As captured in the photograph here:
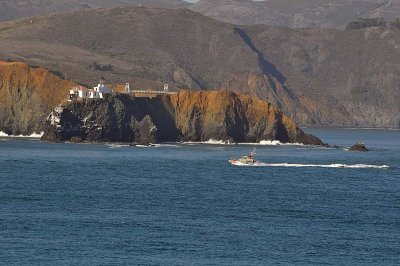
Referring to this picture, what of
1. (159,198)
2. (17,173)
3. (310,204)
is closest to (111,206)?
(159,198)

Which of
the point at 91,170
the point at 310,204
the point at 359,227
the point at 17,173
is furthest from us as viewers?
the point at 91,170

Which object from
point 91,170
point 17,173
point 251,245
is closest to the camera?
point 251,245

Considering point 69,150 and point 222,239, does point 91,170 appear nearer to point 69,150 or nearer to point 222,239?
point 69,150

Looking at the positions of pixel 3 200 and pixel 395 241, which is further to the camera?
pixel 3 200

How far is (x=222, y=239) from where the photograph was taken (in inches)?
3511

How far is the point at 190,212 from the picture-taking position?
342 feet

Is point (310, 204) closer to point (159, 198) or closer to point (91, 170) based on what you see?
point (159, 198)

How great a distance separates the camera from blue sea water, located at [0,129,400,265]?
83562 millimetres

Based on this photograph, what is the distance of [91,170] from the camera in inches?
5640

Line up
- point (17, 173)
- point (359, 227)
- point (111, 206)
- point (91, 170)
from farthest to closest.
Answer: point (91, 170) → point (17, 173) → point (111, 206) → point (359, 227)

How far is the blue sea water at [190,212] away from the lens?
83562 millimetres

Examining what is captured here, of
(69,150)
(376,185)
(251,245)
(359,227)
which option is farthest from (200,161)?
(251,245)

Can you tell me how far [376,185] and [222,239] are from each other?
52.5 m

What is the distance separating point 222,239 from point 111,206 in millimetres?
19369
